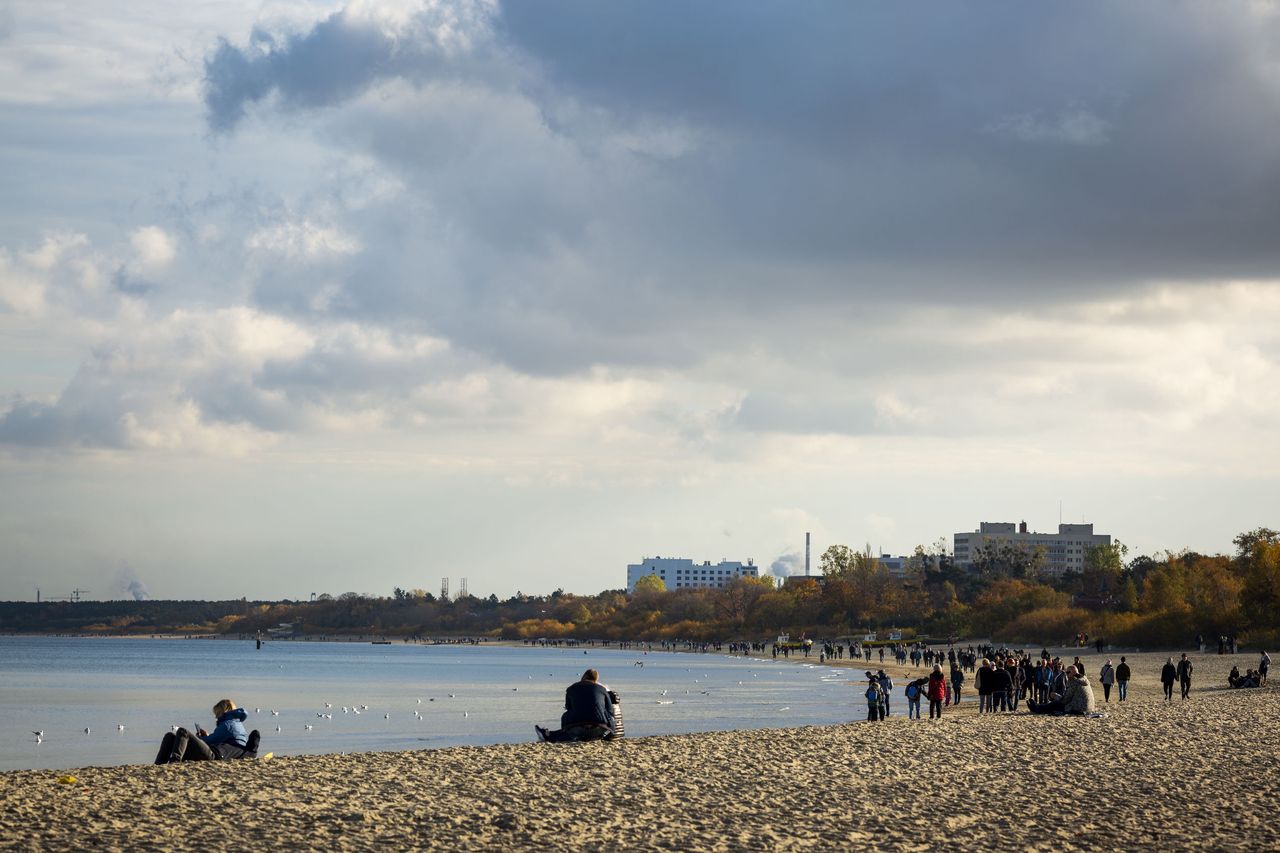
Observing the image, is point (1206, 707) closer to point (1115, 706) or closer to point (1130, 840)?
point (1115, 706)

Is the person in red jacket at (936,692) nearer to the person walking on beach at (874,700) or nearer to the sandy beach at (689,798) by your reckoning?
the person walking on beach at (874,700)

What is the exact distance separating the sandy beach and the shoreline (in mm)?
44

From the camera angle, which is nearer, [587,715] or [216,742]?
[216,742]

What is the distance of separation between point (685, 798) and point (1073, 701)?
18.8 m

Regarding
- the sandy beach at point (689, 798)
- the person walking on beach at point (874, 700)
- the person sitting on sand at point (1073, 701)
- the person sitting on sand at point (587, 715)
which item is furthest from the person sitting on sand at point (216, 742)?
the person sitting on sand at point (1073, 701)

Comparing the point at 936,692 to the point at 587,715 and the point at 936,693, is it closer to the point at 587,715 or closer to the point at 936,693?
the point at 936,693

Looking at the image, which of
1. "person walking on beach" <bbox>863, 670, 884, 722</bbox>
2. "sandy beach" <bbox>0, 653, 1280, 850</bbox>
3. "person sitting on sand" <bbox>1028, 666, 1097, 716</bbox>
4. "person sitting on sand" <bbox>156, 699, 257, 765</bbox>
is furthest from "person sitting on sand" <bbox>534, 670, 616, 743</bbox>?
"person sitting on sand" <bbox>1028, 666, 1097, 716</bbox>

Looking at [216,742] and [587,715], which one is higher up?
[587,715]

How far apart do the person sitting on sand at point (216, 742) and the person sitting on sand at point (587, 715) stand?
227 inches

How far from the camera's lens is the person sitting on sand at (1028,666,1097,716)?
3450 centimetres

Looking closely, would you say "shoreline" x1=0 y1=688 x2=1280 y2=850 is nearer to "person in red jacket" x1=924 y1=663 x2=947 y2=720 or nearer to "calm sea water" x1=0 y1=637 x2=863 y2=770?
"person in red jacket" x1=924 y1=663 x2=947 y2=720

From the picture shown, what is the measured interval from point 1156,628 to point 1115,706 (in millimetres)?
67810

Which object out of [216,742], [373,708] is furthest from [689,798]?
[373,708]

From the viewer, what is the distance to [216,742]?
2209cm
